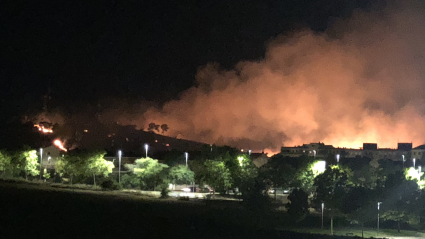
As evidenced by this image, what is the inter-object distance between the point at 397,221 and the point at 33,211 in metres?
26.7

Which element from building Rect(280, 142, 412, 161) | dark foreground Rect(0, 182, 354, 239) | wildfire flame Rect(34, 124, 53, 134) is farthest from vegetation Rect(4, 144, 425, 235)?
building Rect(280, 142, 412, 161)

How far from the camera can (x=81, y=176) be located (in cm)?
4597

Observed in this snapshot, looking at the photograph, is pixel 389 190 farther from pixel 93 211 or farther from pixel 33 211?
pixel 33 211

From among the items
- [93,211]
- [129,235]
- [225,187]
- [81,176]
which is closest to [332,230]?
[225,187]

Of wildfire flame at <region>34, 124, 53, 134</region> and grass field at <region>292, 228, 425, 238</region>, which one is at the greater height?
wildfire flame at <region>34, 124, 53, 134</region>

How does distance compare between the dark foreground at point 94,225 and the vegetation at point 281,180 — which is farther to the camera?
the vegetation at point 281,180

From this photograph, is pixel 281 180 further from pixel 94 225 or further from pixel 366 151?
pixel 366 151

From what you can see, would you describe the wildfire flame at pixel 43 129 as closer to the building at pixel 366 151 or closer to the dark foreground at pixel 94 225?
the building at pixel 366 151

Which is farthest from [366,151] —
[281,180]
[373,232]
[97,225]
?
[97,225]

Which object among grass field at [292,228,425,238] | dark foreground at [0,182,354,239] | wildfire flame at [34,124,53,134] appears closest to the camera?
dark foreground at [0,182,354,239]

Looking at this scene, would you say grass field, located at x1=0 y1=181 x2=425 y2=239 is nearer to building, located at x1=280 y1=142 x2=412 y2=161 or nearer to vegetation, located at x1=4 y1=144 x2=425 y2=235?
vegetation, located at x1=4 y1=144 x2=425 y2=235

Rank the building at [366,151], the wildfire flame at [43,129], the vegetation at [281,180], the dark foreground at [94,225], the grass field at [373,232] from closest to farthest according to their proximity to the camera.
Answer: the dark foreground at [94,225]
the grass field at [373,232]
the vegetation at [281,180]
the wildfire flame at [43,129]
the building at [366,151]

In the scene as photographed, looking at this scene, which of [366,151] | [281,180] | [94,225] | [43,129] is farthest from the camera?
[366,151]

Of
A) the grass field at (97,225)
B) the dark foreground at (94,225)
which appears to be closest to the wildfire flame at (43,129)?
the grass field at (97,225)
